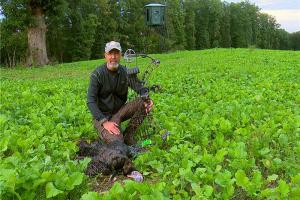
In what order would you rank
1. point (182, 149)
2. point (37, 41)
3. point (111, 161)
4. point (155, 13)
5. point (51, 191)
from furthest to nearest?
point (37, 41) < point (155, 13) < point (182, 149) < point (111, 161) < point (51, 191)

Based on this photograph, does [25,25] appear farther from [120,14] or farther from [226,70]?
[120,14]

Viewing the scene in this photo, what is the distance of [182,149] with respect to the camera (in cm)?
537

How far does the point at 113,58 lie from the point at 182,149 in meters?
1.73

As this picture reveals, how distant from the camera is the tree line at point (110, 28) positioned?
27.3 metres

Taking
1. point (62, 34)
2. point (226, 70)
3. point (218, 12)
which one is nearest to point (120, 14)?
point (62, 34)

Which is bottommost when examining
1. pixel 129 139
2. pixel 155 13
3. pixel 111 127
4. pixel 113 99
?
pixel 129 139

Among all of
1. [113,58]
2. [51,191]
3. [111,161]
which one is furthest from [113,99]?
[51,191]

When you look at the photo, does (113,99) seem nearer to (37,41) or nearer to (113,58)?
(113,58)

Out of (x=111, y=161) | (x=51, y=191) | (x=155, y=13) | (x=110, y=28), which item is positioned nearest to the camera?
Answer: (x=51, y=191)

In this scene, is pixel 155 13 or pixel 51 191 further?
pixel 155 13

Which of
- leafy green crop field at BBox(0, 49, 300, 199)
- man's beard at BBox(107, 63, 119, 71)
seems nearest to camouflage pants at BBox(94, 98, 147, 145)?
leafy green crop field at BBox(0, 49, 300, 199)

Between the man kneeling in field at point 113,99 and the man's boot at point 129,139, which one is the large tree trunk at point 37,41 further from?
the man's boot at point 129,139

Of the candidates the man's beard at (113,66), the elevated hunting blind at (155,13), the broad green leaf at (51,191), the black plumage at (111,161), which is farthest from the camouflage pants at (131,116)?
the elevated hunting blind at (155,13)

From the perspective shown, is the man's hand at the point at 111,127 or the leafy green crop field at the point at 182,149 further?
the man's hand at the point at 111,127
